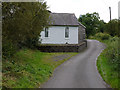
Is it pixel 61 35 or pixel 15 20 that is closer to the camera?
pixel 15 20

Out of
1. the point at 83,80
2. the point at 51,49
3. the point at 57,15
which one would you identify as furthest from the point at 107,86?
the point at 57,15

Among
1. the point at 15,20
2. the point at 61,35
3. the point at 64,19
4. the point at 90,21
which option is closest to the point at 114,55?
the point at 15,20

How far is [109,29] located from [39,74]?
1218 inches

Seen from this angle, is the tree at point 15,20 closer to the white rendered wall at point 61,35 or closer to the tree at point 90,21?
the white rendered wall at point 61,35

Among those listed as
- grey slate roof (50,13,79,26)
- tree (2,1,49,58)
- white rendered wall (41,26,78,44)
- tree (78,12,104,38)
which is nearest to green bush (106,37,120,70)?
tree (2,1,49,58)

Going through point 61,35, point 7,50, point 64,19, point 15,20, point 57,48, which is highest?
point 64,19

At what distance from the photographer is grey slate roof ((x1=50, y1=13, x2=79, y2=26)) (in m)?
27.7

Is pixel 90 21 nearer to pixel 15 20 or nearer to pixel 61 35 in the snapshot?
pixel 61 35

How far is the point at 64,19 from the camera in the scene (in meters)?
28.8

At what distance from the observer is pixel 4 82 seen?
8609 millimetres

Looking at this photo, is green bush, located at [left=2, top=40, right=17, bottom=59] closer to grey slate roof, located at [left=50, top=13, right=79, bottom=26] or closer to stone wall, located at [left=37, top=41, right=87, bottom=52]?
stone wall, located at [left=37, top=41, right=87, bottom=52]

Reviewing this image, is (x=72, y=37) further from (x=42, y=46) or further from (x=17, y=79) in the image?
(x=17, y=79)

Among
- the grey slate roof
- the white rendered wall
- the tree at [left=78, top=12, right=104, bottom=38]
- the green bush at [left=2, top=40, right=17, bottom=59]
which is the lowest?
the green bush at [left=2, top=40, right=17, bottom=59]

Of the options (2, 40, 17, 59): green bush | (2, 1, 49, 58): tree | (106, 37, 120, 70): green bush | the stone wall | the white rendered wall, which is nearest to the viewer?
(106, 37, 120, 70): green bush
